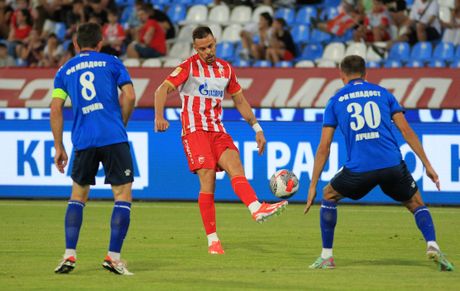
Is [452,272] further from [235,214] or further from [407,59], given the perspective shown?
[407,59]

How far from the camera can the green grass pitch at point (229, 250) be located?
870cm

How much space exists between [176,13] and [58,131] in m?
14.5

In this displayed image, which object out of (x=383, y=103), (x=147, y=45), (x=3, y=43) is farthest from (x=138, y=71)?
(x=383, y=103)

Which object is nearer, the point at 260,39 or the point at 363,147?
the point at 363,147

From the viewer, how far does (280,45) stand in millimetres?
21219

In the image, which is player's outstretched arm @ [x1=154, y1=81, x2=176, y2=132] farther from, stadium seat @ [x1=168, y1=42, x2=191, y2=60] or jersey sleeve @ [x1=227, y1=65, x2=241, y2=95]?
stadium seat @ [x1=168, y1=42, x2=191, y2=60]

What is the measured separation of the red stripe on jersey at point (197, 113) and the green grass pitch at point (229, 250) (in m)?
1.22

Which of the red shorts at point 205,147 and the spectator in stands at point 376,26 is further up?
the spectator in stands at point 376,26

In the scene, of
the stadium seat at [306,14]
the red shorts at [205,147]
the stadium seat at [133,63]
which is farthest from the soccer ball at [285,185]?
the stadium seat at [306,14]

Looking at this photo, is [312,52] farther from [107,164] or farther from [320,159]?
[107,164]

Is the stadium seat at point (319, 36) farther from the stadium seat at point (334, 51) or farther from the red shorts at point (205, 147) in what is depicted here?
the red shorts at point (205, 147)

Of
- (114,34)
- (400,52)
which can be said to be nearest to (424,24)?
(400,52)

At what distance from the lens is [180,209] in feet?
52.6

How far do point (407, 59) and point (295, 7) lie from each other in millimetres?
3068
